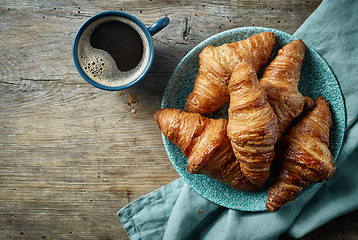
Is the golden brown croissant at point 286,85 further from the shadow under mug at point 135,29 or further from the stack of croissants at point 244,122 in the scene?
the shadow under mug at point 135,29

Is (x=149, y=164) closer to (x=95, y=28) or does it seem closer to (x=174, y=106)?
(x=174, y=106)

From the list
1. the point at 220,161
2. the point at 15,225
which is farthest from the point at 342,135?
the point at 15,225

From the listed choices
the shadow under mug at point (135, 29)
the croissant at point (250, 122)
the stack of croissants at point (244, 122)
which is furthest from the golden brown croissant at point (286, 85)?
the shadow under mug at point (135, 29)

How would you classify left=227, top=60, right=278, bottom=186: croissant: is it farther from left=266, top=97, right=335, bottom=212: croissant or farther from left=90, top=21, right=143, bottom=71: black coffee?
left=90, top=21, right=143, bottom=71: black coffee

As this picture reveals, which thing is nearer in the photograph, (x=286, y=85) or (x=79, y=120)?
(x=286, y=85)

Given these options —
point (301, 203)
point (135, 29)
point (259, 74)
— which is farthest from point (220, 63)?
point (301, 203)

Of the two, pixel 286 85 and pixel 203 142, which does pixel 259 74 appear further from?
pixel 203 142
